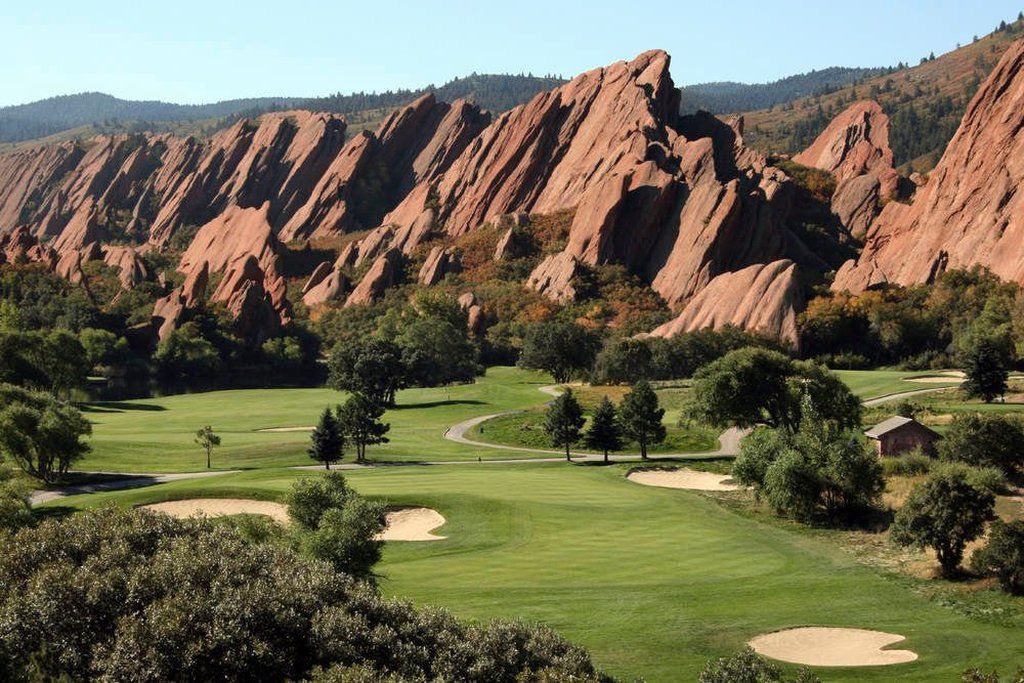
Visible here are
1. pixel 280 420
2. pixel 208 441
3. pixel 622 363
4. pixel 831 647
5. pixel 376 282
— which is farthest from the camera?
pixel 376 282

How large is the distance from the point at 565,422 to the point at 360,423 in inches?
591

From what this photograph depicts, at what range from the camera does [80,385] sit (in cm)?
12006

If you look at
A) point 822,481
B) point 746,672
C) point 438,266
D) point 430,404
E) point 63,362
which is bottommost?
point 430,404

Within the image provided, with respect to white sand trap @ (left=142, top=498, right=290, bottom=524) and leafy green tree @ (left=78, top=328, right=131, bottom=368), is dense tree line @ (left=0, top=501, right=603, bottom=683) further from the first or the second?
leafy green tree @ (left=78, top=328, right=131, bottom=368)

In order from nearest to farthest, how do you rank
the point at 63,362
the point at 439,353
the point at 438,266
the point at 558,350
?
1. the point at 63,362
2. the point at 558,350
3. the point at 439,353
4. the point at 438,266

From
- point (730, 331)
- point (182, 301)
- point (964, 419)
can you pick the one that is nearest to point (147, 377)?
point (182, 301)

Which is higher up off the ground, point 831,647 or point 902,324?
point 902,324

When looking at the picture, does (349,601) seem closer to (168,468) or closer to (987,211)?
(168,468)

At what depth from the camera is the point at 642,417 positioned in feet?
266


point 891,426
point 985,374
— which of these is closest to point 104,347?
point 985,374

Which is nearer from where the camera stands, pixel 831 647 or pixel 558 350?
pixel 831 647

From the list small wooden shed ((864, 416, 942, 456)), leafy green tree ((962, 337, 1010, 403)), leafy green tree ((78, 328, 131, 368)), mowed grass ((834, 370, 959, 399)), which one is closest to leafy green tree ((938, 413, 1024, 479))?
small wooden shed ((864, 416, 942, 456))

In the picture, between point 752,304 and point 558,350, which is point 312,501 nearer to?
point 558,350

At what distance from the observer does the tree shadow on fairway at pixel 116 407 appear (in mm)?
115450
